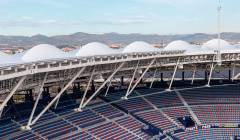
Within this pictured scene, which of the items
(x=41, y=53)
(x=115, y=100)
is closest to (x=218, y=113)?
(x=115, y=100)

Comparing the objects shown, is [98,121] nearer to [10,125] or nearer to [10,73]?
[10,125]

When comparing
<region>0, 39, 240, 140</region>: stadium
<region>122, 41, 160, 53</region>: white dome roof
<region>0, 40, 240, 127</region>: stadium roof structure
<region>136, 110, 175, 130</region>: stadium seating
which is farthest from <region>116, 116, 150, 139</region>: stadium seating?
<region>122, 41, 160, 53</region>: white dome roof

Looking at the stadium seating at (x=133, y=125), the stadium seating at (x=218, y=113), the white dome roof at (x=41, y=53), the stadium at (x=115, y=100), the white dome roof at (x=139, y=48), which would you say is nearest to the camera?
the stadium at (x=115, y=100)

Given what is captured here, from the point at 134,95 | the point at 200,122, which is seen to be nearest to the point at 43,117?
the point at 134,95

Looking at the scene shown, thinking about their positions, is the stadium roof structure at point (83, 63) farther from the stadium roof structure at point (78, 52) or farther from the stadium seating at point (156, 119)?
the stadium seating at point (156, 119)

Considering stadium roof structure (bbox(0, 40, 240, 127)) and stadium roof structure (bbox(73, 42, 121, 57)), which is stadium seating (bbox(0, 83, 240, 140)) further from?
stadium roof structure (bbox(73, 42, 121, 57))

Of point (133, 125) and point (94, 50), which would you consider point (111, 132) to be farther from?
point (94, 50)

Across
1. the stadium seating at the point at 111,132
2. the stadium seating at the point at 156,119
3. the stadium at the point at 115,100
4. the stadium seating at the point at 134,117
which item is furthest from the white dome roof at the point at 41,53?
the stadium seating at the point at 156,119
